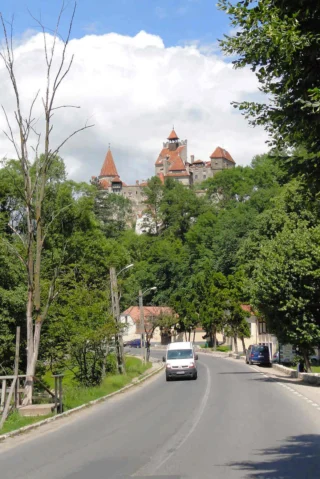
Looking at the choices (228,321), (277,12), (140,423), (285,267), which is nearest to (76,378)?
(285,267)

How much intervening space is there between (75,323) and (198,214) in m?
99.3

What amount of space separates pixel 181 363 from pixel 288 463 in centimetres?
2626

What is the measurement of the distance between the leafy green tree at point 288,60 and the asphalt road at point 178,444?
4473 mm

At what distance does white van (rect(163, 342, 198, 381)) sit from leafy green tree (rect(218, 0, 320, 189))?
27.9m

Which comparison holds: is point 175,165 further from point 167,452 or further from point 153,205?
point 167,452

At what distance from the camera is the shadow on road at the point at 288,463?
29.7ft

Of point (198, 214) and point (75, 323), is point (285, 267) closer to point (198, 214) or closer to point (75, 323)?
point (75, 323)

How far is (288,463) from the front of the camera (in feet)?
32.9

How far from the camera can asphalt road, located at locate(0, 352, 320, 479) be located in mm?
9609

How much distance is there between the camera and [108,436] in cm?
1411

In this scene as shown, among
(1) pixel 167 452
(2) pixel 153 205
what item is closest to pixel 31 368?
(1) pixel 167 452

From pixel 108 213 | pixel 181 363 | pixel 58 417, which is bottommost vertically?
pixel 58 417

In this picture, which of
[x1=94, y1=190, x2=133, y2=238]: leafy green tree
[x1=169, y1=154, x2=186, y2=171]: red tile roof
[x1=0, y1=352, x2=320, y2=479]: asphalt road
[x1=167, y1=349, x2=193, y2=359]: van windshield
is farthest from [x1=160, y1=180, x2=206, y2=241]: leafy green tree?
[x1=0, y1=352, x2=320, y2=479]: asphalt road

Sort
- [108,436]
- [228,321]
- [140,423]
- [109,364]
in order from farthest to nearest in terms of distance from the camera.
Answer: [228,321] < [109,364] < [140,423] < [108,436]
